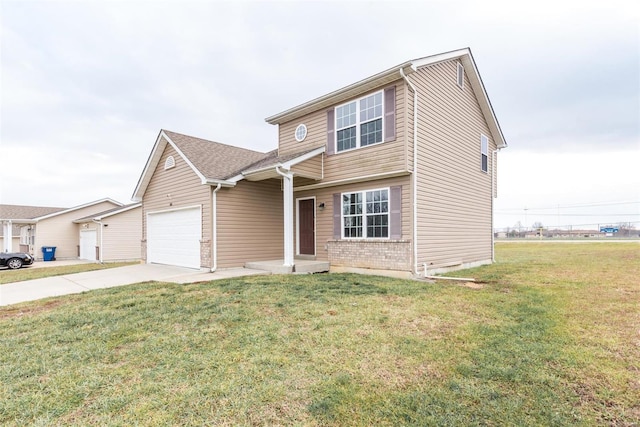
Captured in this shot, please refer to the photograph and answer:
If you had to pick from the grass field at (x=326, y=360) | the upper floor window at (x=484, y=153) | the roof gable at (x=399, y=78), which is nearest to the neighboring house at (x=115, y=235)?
the roof gable at (x=399, y=78)

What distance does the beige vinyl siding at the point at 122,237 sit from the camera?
64.9 ft

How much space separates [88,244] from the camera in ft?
73.0

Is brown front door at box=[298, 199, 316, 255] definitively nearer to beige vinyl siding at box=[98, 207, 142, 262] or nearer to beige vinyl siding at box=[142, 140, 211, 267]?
beige vinyl siding at box=[142, 140, 211, 267]

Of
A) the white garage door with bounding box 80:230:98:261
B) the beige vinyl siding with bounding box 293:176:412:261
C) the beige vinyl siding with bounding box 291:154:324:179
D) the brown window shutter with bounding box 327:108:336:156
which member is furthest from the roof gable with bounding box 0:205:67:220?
the brown window shutter with bounding box 327:108:336:156

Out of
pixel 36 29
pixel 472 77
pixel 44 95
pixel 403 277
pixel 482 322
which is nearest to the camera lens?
pixel 482 322

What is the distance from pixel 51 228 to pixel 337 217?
2386cm

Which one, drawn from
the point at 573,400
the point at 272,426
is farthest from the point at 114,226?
the point at 573,400

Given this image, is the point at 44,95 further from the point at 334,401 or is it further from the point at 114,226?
the point at 334,401

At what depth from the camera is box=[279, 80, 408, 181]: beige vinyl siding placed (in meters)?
8.73

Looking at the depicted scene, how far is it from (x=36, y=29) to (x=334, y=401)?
1530 centimetres

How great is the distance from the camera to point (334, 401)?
2.70 meters

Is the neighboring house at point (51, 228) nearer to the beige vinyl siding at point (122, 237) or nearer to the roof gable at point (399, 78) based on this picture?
the beige vinyl siding at point (122, 237)

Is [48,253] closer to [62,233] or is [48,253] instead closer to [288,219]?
[62,233]

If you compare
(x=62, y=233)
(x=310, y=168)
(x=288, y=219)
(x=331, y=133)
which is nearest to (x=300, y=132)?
(x=331, y=133)
